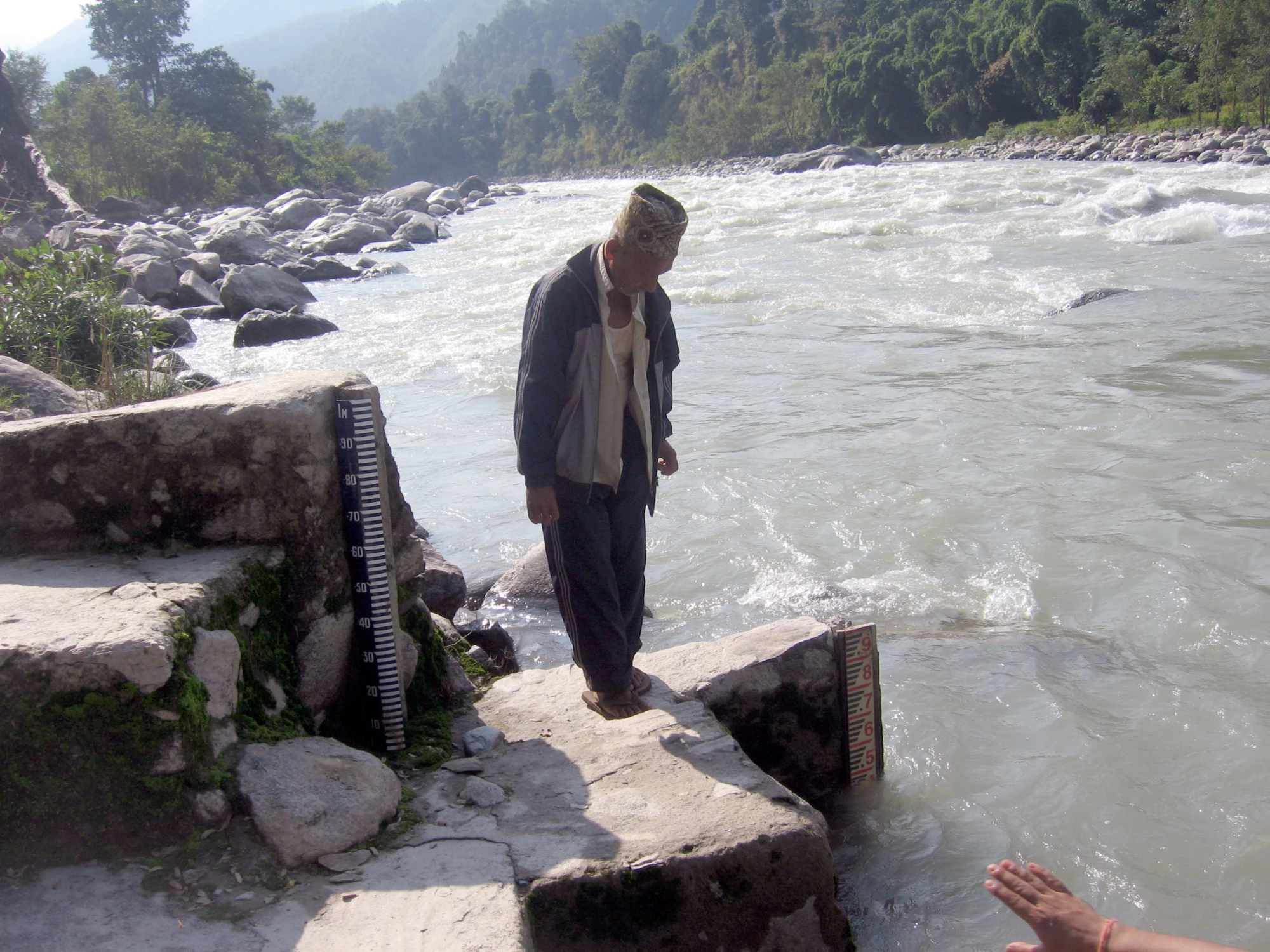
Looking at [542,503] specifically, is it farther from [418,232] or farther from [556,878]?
[418,232]

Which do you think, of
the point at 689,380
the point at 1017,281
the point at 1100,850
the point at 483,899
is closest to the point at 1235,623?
the point at 1100,850

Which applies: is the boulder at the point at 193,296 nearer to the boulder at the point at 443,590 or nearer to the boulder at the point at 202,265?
the boulder at the point at 202,265

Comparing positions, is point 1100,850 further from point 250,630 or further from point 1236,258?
point 1236,258

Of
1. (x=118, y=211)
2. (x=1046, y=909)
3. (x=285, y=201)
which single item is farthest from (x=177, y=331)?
(x=285, y=201)

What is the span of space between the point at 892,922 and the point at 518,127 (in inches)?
4216

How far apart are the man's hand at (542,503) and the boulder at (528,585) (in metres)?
1.75

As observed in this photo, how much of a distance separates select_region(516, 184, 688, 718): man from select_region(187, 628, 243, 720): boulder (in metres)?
0.82

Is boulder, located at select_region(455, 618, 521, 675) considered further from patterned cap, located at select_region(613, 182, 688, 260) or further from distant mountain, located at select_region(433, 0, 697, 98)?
distant mountain, located at select_region(433, 0, 697, 98)

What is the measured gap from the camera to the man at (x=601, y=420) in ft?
8.95

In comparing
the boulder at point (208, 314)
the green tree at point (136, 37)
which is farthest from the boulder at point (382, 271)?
the green tree at point (136, 37)

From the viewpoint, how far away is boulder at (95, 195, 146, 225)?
25.8 meters

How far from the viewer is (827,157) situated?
3878 centimetres

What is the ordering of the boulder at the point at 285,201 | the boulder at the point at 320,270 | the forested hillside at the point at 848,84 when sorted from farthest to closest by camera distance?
the boulder at the point at 285,201, the forested hillside at the point at 848,84, the boulder at the point at 320,270

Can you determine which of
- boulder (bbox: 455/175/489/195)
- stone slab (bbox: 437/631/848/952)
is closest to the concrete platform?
stone slab (bbox: 437/631/848/952)
